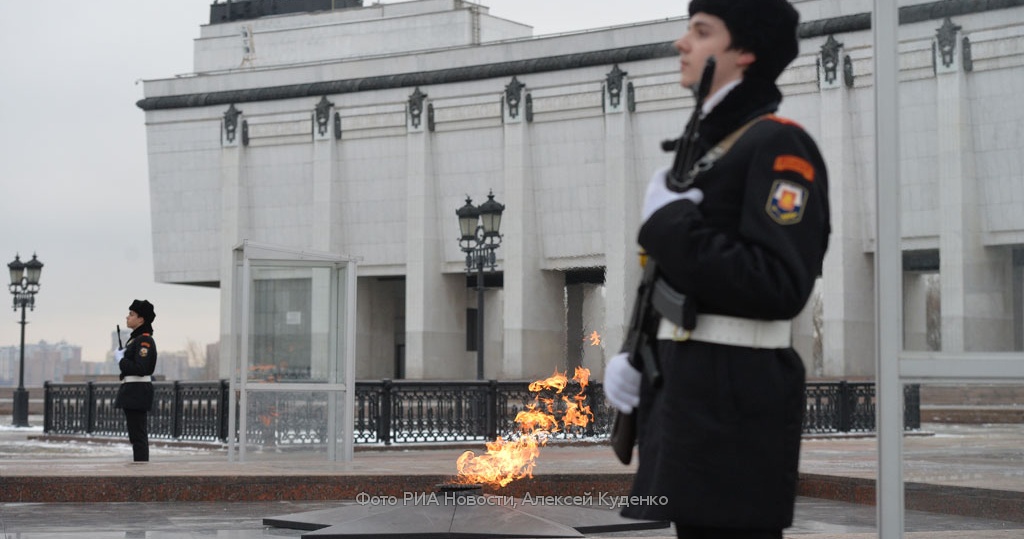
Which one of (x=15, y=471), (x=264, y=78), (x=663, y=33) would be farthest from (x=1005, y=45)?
(x=264, y=78)

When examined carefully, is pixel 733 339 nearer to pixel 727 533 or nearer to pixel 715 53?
pixel 727 533

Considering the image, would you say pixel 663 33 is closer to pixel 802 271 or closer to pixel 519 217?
pixel 519 217

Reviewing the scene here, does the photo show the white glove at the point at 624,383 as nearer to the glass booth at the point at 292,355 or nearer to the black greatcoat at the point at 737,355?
the black greatcoat at the point at 737,355

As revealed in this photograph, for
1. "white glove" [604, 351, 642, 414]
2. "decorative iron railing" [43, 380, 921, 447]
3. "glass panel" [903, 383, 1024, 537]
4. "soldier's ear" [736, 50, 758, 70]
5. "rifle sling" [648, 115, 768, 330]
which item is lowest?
"decorative iron railing" [43, 380, 921, 447]

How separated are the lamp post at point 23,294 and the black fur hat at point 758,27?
35.4 m

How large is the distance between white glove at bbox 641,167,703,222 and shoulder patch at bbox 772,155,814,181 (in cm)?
18

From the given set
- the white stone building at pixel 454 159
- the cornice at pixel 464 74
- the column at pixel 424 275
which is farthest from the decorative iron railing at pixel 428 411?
the column at pixel 424 275

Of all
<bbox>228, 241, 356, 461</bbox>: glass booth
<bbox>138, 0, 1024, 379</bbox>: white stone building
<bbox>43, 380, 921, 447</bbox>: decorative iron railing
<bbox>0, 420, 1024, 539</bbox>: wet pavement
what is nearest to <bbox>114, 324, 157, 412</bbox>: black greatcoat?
<bbox>228, 241, 356, 461</bbox>: glass booth

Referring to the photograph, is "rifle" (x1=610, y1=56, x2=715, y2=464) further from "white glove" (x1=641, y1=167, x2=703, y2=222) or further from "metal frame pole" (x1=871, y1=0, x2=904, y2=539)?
"metal frame pole" (x1=871, y1=0, x2=904, y2=539)

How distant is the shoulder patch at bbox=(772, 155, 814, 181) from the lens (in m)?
3.20

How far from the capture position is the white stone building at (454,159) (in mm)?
49500

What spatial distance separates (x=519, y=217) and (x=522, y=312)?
11.5 feet

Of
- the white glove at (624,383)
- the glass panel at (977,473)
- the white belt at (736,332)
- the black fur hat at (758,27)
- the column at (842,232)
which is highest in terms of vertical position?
the column at (842,232)

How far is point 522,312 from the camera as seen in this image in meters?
54.6
